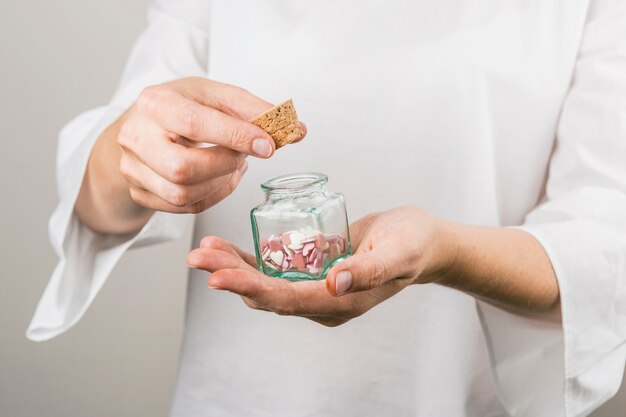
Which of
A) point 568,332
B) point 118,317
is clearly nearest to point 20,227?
point 118,317

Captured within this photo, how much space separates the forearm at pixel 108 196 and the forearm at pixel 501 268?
0.39m

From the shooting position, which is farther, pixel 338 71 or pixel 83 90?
pixel 83 90

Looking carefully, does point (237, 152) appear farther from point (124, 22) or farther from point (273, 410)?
point (124, 22)

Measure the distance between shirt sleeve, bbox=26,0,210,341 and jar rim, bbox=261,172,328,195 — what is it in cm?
24

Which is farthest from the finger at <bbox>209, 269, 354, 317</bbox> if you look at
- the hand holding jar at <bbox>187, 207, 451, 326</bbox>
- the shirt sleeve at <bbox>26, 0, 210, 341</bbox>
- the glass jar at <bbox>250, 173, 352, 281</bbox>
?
the shirt sleeve at <bbox>26, 0, 210, 341</bbox>

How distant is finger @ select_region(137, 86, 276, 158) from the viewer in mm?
729

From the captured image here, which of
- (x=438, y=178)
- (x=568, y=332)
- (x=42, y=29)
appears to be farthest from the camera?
(x=42, y=29)

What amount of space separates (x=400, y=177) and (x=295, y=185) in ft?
0.80

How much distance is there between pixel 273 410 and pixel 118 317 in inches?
30.5

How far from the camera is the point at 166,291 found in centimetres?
175

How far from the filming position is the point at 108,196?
97cm

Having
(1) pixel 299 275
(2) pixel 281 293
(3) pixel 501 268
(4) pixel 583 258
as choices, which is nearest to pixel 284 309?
(2) pixel 281 293

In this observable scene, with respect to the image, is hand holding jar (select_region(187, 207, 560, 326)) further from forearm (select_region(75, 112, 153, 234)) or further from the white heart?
forearm (select_region(75, 112, 153, 234))

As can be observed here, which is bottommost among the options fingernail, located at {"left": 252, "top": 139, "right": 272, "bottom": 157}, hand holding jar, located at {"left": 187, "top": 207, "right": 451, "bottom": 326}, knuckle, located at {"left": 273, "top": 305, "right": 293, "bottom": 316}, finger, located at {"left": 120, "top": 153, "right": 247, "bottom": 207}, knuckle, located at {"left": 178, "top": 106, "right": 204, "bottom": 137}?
knuckle, located at {"left": 273, "top": 305, "right": 293, "bottom": 316}
